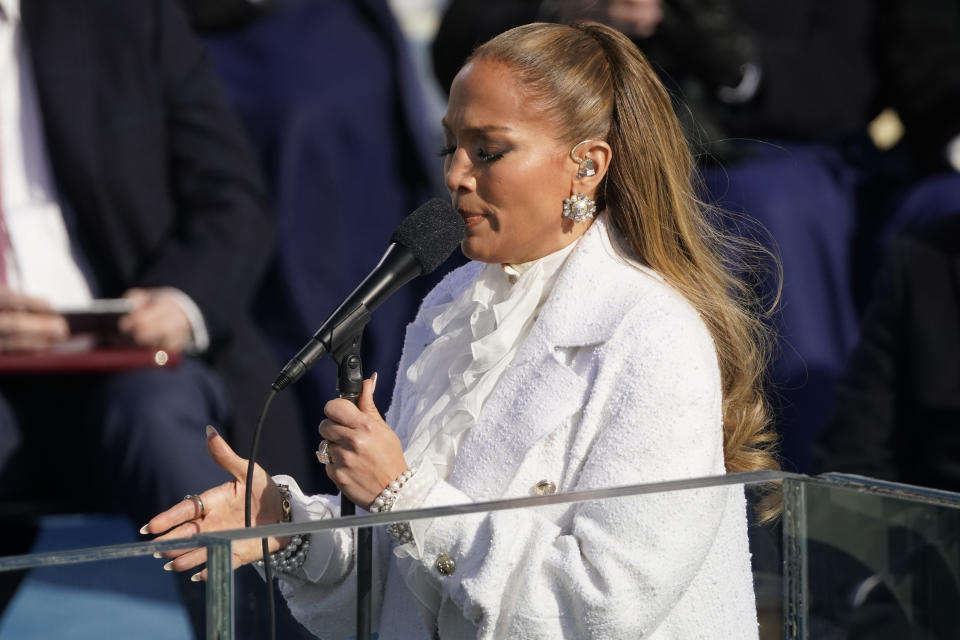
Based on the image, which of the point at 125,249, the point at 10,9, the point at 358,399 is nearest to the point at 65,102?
the point at 10,9

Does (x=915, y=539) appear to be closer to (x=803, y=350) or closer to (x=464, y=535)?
(x=464, y=535)

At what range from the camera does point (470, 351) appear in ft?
6.68

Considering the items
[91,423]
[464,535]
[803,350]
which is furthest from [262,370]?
[464,535]

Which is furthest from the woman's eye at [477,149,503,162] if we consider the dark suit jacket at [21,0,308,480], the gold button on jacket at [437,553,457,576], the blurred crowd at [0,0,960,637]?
the dark suit jacket at [21,0,308,480]

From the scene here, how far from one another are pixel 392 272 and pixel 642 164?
0.47 m

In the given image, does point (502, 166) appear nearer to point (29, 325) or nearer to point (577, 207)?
point (577, 207)

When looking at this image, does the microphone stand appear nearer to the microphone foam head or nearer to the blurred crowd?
the microphone foam head

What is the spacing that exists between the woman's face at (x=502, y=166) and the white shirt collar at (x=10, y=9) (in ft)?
6.75

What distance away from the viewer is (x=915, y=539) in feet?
5.71

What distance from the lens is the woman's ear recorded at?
6.46ft

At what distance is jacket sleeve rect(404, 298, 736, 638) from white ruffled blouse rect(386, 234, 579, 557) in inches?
6.1

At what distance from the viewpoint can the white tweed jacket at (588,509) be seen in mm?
1687

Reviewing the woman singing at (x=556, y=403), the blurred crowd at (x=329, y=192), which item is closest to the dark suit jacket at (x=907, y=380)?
the blurred crowd at (x=329, y=192)

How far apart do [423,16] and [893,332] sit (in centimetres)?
284
